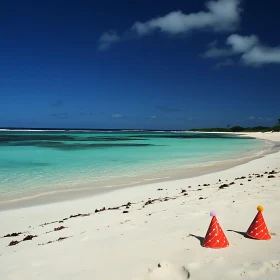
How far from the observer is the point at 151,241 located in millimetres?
5445

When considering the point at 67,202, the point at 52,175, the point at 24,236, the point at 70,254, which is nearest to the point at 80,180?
the point at 52,175

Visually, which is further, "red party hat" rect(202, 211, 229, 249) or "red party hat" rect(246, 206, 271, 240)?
"red party hat" rect(246, 206, 271, 240)

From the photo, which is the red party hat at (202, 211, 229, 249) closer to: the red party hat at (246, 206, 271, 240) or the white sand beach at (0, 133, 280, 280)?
the white sand beach at (0, 133, 280, 280)

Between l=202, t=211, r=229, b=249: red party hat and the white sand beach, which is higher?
l=202, t=211, r=229, b=249: red party hat

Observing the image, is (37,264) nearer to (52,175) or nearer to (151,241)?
(151,241)

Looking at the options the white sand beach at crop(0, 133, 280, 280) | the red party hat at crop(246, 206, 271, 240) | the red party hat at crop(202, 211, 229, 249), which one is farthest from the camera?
the red party hat at crop(246, 206, 271, 240)

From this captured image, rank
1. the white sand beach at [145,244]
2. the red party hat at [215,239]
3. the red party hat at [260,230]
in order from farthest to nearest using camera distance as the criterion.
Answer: the red party hat at [260,230] < the red party hat at [215,239] < the white sand beach at [145,244]

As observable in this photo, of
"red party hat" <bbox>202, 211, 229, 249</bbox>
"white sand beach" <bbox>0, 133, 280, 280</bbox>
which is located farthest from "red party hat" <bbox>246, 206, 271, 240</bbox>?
"red party hat" <bbox>202, 211, 229, 249</bbox>

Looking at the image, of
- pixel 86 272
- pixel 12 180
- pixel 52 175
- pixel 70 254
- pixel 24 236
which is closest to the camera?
pixel 86 272

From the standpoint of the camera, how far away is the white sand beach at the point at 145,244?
13.9 ft

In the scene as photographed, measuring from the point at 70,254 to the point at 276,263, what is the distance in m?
3.54

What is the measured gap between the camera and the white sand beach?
425 cm

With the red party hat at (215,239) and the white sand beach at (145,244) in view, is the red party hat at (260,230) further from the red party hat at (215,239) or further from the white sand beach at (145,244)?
the red party hat at (215,239)

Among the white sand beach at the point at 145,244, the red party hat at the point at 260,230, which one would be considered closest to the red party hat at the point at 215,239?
the white sand beach at the point at 145,244
